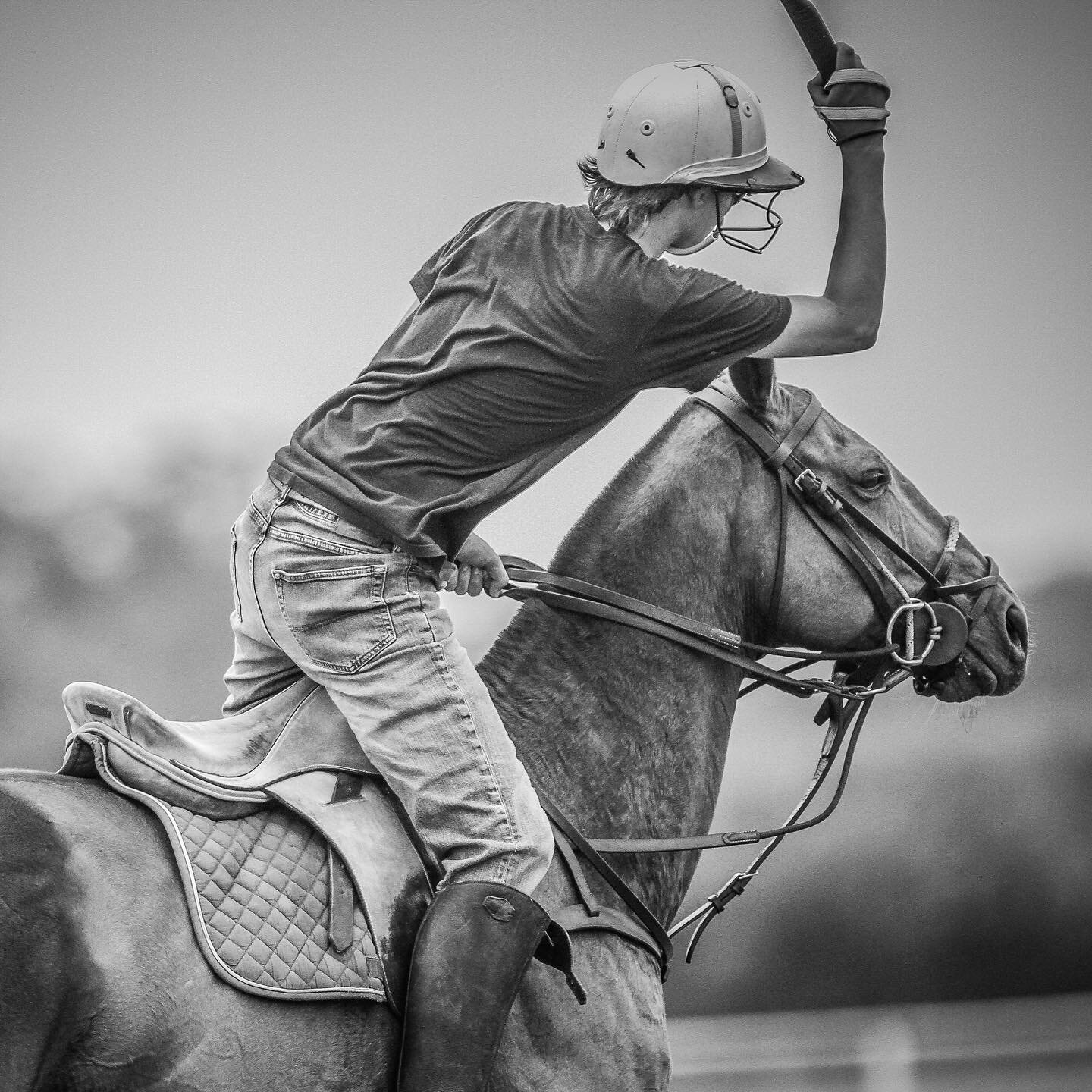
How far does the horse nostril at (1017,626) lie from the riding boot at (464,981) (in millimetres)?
1325

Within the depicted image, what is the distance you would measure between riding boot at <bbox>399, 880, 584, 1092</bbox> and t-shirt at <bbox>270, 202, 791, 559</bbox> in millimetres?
585

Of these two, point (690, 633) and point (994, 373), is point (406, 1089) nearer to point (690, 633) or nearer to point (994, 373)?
point (690, 633)

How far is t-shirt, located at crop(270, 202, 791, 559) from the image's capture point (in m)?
2.28

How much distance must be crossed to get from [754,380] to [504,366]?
25.3 inches

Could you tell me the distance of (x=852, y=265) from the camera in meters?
2.49

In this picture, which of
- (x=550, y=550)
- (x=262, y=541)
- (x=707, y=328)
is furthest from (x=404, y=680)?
(x=550, y=550)

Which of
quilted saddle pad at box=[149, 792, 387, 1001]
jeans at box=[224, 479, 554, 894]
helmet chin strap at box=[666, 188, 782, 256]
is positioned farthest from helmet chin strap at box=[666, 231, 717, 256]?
quilted saddle pad at box=[149, 792, 387, 1001]

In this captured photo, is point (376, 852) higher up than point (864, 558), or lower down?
lower down

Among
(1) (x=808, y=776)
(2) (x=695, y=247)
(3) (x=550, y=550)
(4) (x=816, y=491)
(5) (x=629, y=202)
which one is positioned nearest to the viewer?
(5) (x=629, y=202)

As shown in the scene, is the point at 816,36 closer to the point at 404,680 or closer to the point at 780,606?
the point at 780,606

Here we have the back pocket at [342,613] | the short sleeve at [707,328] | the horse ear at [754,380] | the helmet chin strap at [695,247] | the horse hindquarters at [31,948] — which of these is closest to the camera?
the horse hindquarters at [31,948]

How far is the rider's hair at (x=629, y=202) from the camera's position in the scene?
8.04 feet

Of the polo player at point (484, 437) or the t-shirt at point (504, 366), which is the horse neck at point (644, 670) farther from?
the t-shirt at point (504, 366)

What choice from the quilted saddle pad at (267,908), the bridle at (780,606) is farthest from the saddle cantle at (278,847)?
the bridle at (780,606)
